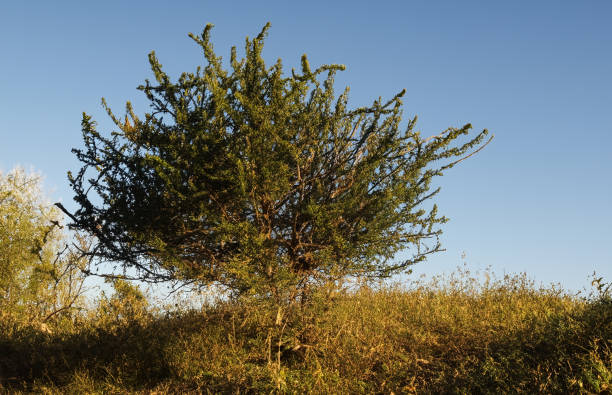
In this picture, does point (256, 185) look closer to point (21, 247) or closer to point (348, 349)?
point (348, 349)

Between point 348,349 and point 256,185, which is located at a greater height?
point 256,185

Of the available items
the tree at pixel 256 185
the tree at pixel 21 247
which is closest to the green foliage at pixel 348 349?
the tree at pixel 256 185

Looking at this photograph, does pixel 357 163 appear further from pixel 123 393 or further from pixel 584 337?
pixel 123 393

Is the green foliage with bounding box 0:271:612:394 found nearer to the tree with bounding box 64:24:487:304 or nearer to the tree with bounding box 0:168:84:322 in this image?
the tree with bounding box 64:24:487:304

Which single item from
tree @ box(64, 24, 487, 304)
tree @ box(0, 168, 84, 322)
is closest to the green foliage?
tree @ box(64, 24, 487, 304)

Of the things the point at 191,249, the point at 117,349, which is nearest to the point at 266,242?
the point at 191,249

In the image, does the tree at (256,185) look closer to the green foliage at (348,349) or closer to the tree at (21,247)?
the green foliage at (348,349)

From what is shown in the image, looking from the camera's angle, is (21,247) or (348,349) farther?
(21,247)

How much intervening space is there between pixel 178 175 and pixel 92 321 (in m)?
6.74

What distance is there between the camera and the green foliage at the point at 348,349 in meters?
6.55

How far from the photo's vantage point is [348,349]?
7.96 metres

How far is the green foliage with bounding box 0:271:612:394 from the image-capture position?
655 centimetres

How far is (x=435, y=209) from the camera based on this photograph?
8.75m

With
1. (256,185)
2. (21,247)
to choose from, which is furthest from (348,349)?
(21,247)
